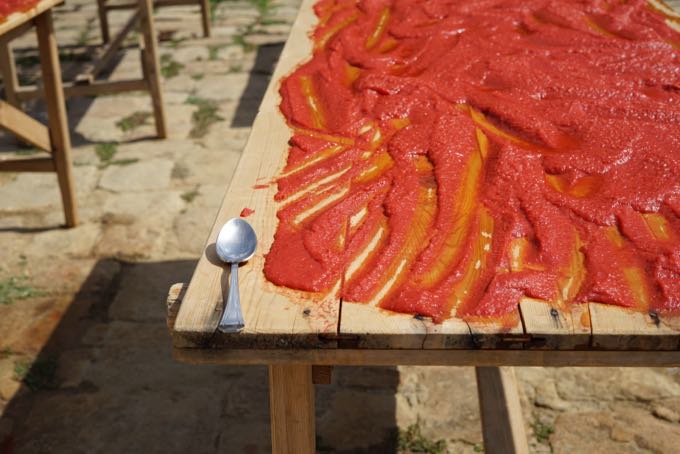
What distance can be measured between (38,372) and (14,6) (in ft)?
4.57

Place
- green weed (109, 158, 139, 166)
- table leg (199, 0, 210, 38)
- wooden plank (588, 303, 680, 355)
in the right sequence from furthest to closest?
table leg (199, 0, 210, 38)
green weed (109, 158, 139, 166)
wooden plank (588, 303, 680, 355)

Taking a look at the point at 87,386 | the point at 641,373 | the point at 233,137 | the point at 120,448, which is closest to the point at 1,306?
the point at 87,386

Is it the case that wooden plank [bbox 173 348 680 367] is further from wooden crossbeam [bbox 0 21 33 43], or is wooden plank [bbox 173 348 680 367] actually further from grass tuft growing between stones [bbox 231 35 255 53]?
grass tuft growing between stones [bbox 231 35 255 53]

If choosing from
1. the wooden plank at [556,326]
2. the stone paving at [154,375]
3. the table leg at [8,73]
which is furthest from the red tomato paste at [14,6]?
the wooden plank at [556,326]

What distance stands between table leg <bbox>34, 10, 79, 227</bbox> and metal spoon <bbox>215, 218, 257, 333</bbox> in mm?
2149

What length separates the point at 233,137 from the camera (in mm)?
4387

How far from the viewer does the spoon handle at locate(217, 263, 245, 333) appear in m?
1.28

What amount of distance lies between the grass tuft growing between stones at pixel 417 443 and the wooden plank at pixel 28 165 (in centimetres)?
209

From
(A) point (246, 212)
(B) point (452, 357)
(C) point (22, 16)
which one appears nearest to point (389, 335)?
(B) point (452, 357)

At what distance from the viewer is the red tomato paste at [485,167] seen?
4.53 feet

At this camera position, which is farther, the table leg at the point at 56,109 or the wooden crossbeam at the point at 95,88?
the wooden crossbeam at the point at 95,88

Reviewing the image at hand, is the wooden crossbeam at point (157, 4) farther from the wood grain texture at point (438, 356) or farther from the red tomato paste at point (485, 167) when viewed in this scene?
the wood grain texture at point (438, 356)

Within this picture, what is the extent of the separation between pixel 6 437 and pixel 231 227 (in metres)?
1.42

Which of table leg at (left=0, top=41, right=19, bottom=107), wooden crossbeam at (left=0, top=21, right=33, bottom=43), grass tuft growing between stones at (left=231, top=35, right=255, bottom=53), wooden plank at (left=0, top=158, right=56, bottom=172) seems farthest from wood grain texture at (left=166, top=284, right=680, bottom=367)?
grass tuft growing between stones at (left=231, top=35, right=255, bottom=53)
